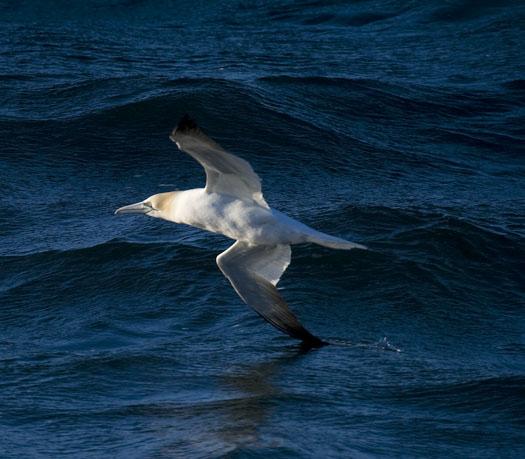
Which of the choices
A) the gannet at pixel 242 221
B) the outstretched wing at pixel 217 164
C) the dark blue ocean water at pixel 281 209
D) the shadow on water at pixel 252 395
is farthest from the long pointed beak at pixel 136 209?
the shadow on water at pixel 252 395

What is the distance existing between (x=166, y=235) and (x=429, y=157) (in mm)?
3792

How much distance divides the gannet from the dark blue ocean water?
1.78 ft

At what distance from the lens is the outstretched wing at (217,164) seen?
30.1 feet

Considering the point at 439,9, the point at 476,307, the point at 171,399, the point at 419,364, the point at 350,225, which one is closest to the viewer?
the point at 171,399

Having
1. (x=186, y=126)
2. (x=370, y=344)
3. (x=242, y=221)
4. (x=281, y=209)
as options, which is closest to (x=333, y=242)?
(x=242, y=221)

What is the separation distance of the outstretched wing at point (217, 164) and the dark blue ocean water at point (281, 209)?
4.64 ft

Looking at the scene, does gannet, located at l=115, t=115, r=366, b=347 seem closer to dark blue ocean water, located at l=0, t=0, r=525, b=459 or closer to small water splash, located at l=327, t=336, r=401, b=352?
small water splash, located at l=327, t=336, r=401, b=352

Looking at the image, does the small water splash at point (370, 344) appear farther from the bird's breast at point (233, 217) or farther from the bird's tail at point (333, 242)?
the bird's tail at point (333, 242)

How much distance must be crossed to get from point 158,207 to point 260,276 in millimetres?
977

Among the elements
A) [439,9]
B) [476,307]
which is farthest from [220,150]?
[439,9]

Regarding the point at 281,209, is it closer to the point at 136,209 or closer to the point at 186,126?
the point at 136,209

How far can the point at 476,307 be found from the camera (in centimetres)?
1241

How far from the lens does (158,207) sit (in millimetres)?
10656

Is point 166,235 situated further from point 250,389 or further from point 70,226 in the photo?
point 250,389
